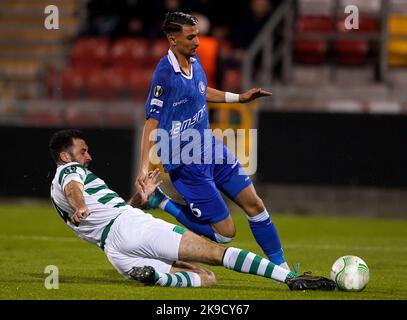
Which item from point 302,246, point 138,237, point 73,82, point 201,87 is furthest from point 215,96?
point 73,82

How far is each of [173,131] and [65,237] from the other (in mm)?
4132

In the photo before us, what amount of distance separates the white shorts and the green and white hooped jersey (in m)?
0.09

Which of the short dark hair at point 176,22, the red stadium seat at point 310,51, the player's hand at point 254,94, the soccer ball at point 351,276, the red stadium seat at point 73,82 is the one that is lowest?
the soccer ball at point 351,276

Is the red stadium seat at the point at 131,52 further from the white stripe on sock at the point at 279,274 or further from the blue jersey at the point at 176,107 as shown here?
the white stripe on sock at the point at 279,274

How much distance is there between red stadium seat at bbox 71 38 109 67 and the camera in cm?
1845

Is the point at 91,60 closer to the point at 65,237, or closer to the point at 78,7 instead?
the point at 78,7

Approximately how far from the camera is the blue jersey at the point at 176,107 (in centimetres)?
798

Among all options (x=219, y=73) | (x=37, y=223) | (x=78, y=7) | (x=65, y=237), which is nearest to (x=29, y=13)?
(x=78, y=7)

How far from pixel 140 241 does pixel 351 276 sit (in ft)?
5.06

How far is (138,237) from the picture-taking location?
7.44 metres

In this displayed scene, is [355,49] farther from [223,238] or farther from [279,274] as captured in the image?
[279,274]

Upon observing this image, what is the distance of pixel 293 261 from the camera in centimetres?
977

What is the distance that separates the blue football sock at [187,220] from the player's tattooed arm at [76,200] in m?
1.41

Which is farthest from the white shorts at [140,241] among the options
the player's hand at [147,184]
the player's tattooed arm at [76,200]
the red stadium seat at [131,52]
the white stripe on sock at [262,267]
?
the red stadium seat at [131,52]
